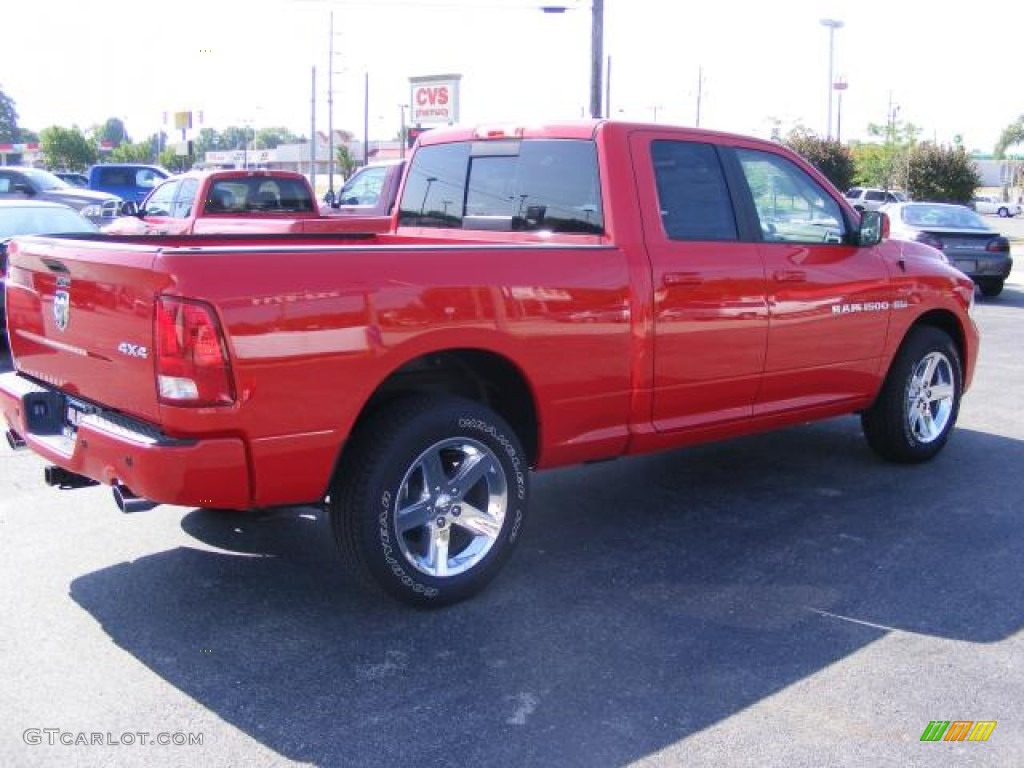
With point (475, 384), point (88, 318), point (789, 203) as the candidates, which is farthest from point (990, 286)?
point (88, 318)

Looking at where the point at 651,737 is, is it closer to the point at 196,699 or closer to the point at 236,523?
the point at 196,699

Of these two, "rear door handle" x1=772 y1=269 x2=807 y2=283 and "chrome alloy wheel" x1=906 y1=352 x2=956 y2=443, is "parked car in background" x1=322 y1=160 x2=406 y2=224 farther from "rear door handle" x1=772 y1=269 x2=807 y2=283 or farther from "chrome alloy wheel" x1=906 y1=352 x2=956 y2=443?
"rear door handle" x1=772 y1=269 x2=807 y2=283

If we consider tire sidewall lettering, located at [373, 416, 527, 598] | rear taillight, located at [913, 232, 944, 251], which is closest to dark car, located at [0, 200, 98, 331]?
tire sidewall lettering, located at [373, 416, 527, 598]

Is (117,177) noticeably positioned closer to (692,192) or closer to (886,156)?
(692,192)

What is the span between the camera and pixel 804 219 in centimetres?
577

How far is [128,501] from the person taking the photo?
3.77 meters

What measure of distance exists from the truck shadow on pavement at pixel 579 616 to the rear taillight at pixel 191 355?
3.27ft

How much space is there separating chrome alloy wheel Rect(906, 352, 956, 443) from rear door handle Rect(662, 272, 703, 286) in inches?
86.9

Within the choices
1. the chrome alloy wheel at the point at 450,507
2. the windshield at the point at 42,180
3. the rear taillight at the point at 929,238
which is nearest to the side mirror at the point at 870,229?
the chrome alloy wheel at the point at 450,507

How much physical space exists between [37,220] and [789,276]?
8.46 metres

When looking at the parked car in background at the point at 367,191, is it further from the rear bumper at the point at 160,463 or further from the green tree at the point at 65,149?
the green tree at the point at 65,149

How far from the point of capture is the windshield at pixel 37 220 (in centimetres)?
1065

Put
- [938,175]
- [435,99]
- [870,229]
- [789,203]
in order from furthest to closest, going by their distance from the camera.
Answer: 1. [938,175]
2. [435,99]
3. [870,229]
4. [789,203]

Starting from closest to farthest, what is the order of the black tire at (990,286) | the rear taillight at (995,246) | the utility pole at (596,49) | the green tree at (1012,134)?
the rear taillight at (995,246) < the black tire at (990,286) < the utility pole at (596,49) < the green tree at (1012,134)
